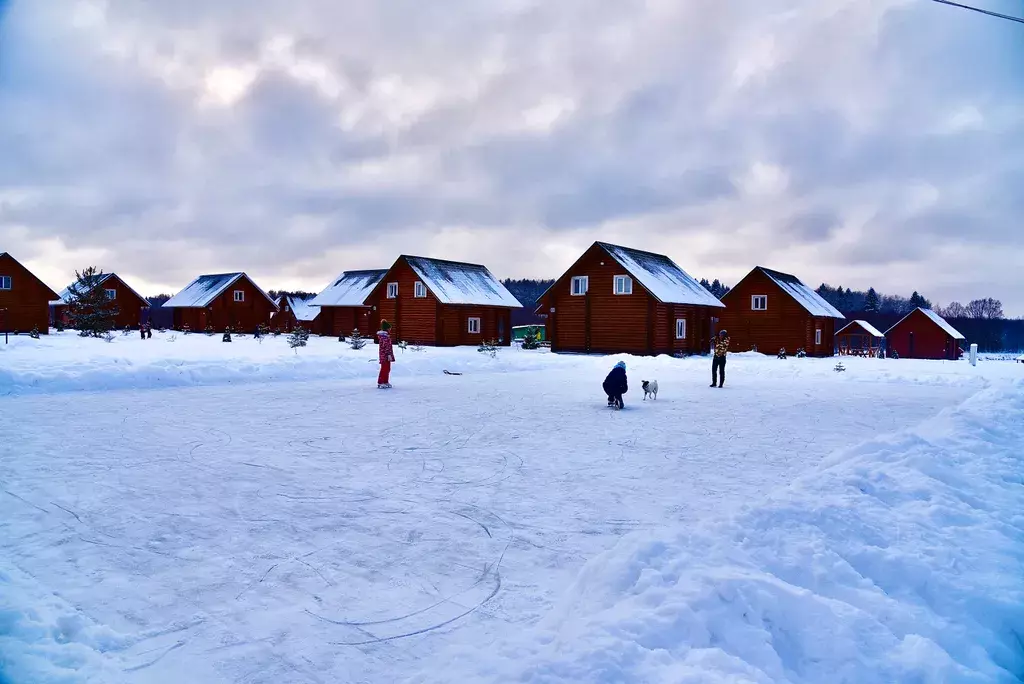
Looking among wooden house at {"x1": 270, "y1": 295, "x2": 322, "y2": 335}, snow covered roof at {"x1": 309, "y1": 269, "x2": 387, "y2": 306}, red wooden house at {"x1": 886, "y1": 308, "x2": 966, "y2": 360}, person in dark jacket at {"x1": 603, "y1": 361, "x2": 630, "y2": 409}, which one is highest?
snow covered roof at {"x1": 309, "y1": 269, "x2": 387, "y2": 306}

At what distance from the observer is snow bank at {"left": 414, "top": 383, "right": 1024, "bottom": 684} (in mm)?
2969

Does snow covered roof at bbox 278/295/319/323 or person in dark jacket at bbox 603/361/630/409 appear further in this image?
snow covered roof at bbox 278/295/319/323

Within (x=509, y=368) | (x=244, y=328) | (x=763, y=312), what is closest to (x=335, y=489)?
(x=509, y=368)

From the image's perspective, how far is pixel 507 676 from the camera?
2.88 m

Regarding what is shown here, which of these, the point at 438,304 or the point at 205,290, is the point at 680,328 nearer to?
the point at 438,304

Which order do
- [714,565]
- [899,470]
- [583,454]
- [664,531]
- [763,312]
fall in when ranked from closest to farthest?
[714,565] < [664,531] < [899,470] < [583,454] < [763,312]

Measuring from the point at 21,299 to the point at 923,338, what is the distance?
68.2 meters

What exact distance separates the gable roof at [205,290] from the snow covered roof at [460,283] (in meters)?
26.4

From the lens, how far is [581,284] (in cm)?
3481

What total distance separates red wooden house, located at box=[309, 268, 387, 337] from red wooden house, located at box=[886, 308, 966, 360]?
148ft

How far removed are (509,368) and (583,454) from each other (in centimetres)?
1591

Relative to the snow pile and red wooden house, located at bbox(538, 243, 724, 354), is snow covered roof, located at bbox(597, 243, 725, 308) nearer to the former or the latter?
red wooden house, located at bbox(538, 243, 724, 354)

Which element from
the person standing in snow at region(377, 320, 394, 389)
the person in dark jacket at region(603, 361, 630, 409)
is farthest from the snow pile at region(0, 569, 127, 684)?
the person standing in snow at region(377, 320, 394, 389)

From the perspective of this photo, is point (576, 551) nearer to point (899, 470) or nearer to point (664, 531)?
point (664, 531)
